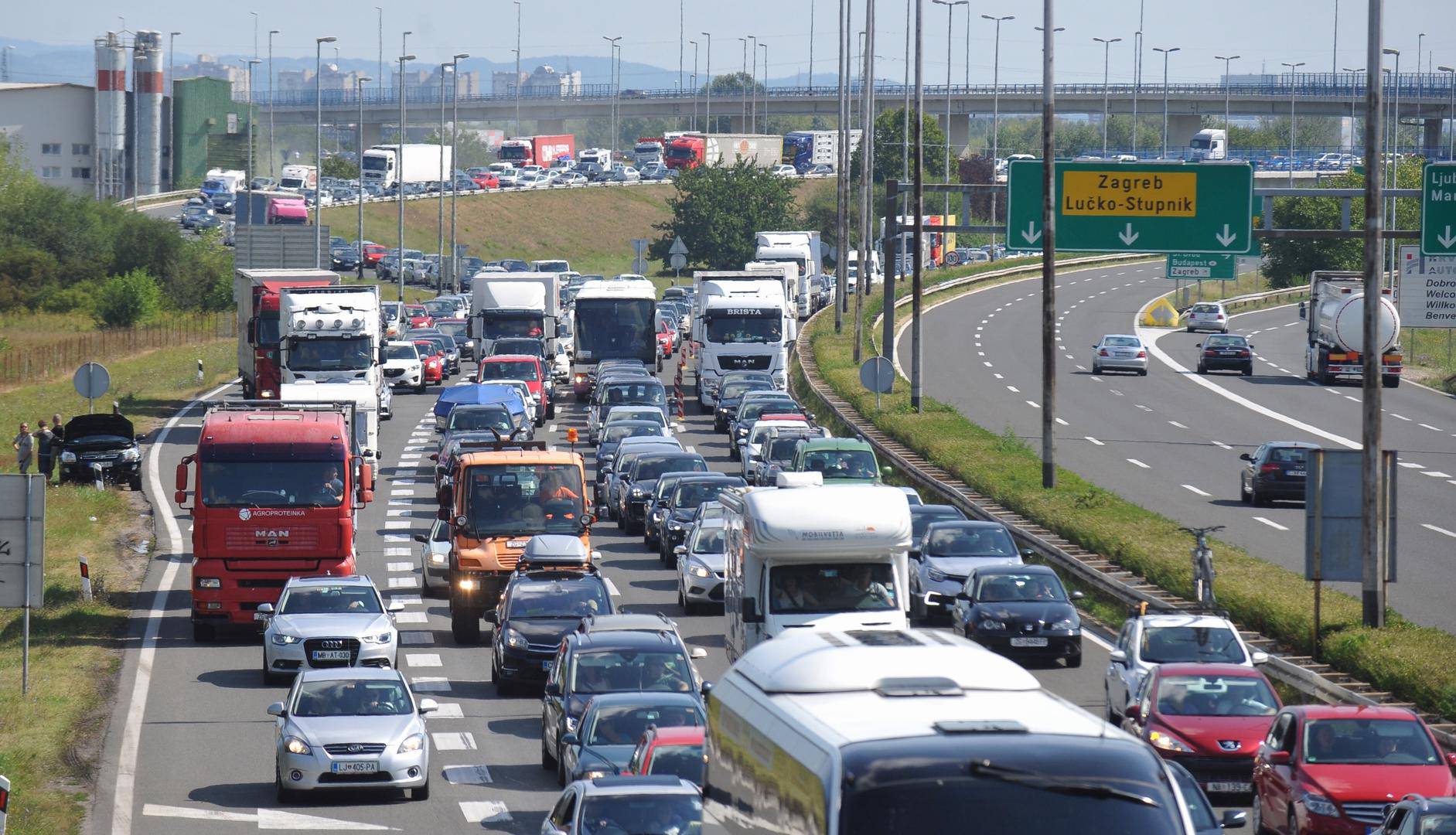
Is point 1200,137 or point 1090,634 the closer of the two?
point 1090,634

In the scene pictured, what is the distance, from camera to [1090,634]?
29062 mm

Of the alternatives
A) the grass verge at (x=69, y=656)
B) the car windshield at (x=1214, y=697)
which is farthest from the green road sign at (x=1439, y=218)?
the grass verge at (x=69, y=656)

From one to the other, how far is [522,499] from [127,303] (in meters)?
67.5

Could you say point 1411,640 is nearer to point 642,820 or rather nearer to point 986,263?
point 642,820

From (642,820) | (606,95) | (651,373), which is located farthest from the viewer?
(606,95)

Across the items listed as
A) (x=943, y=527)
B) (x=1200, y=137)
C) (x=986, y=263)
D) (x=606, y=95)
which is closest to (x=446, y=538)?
(x=943, y=527)

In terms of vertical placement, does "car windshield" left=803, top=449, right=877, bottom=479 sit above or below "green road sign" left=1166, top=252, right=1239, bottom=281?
below

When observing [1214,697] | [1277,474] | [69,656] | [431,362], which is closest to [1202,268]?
[1277,474]

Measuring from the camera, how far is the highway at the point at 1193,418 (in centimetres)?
3750

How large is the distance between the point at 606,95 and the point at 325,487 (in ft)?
543

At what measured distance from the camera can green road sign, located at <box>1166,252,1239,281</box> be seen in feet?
132

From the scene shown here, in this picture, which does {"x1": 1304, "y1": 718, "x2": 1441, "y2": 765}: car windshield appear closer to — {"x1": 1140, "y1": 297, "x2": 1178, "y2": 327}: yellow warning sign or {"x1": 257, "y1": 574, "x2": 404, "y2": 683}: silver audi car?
{"x1": 257, "y1": 574, "x2": 404, "y2": 683}: silver audi car

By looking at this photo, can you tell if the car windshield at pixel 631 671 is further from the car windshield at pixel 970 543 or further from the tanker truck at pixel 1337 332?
the tanker truck at pixel 1337 332

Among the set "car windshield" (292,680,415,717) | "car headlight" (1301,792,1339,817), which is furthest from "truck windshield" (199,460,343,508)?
"car headlight" (1301,792,1339,817)
